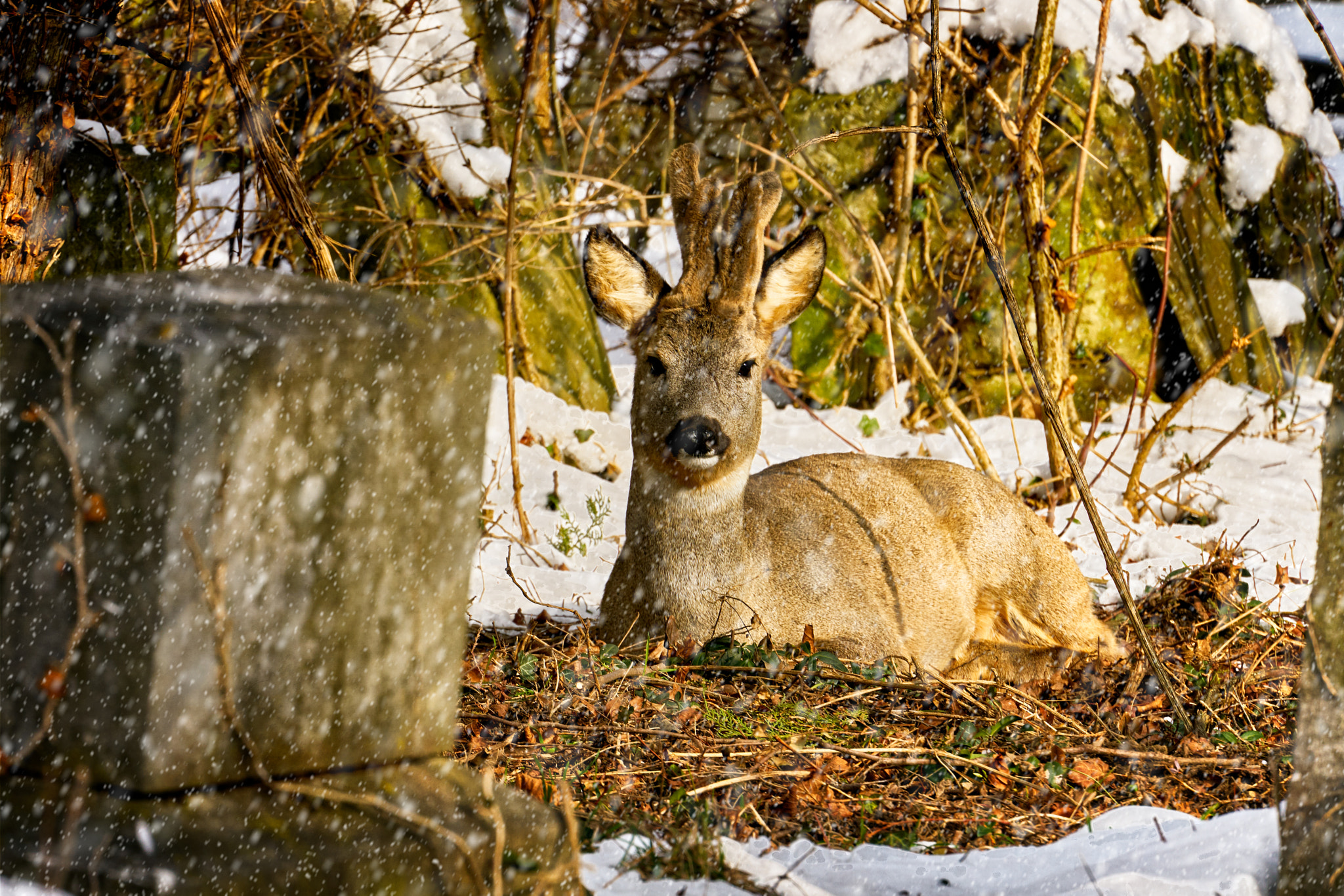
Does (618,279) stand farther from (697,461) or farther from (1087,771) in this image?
(1087,771)

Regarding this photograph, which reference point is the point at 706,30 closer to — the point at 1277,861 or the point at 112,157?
the point at 112,157

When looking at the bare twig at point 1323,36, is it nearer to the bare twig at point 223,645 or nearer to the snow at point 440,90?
the bare twig at point 223,645

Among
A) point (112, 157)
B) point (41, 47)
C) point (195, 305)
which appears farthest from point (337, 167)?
point (195, 305)

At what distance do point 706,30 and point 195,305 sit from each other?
8747 millimetres

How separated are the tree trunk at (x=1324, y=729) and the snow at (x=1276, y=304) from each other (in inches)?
349

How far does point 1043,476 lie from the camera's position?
711 cm

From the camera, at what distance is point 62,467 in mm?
1616

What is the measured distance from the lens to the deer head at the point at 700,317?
3.82 metres

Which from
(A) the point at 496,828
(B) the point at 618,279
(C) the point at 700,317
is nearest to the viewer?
(A) the point at 496,828

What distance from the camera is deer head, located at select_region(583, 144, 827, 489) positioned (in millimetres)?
3816

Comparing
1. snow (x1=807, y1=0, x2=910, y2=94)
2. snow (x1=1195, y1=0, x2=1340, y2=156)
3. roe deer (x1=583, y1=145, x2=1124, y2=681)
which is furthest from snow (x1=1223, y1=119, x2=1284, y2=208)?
roe deer (x1=583, y1=145, x2=1124, y2=681)

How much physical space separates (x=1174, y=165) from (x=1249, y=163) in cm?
118

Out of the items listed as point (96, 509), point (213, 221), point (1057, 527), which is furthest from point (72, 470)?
point (1057, 527)

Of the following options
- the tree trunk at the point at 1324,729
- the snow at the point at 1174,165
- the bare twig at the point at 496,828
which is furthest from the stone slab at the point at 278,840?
the snow at the point at 1174,165
